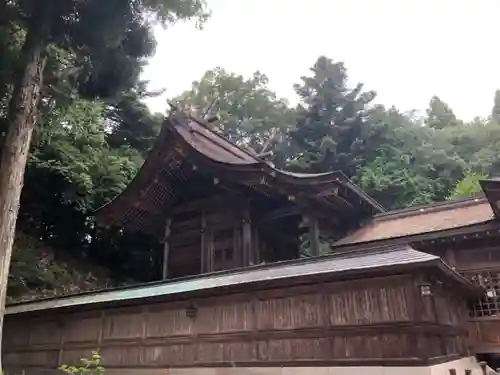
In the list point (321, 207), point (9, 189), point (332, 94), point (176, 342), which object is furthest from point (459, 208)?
point (332, 94)

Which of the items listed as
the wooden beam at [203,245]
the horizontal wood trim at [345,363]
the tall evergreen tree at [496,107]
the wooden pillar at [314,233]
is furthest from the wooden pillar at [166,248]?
the tall evergreen tree at [496,107]

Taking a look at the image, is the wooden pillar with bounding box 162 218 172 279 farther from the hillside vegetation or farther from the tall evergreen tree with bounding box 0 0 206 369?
the tall evergreen tree with bounding box 0 0 206 369

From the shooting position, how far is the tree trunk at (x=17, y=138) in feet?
29.5

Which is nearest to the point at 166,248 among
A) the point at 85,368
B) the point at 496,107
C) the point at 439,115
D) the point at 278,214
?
the point at 278,214

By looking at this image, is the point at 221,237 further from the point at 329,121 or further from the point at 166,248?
the point at 329,121

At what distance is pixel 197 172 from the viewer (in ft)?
43.8

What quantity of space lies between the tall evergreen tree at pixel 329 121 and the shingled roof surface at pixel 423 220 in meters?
13.2

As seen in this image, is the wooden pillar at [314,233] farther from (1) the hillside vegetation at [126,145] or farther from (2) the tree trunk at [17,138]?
(2) the tree trunk at [17,138]

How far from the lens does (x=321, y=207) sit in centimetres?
1232

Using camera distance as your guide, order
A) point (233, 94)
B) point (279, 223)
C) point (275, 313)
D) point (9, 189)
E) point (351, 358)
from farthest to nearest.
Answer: point (233, 94), point (279, 223), point (9, 189), point (275, 313), point (351, 358)

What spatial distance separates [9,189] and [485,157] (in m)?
27.6

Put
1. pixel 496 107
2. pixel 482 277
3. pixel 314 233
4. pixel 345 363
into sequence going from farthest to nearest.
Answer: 1. pixel 496 107
2. pixel 314 233
3. pixel 482 277
4. pixel 345 363

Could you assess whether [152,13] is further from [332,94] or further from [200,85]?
[200,85]

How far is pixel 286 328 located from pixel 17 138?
692 centimetres
